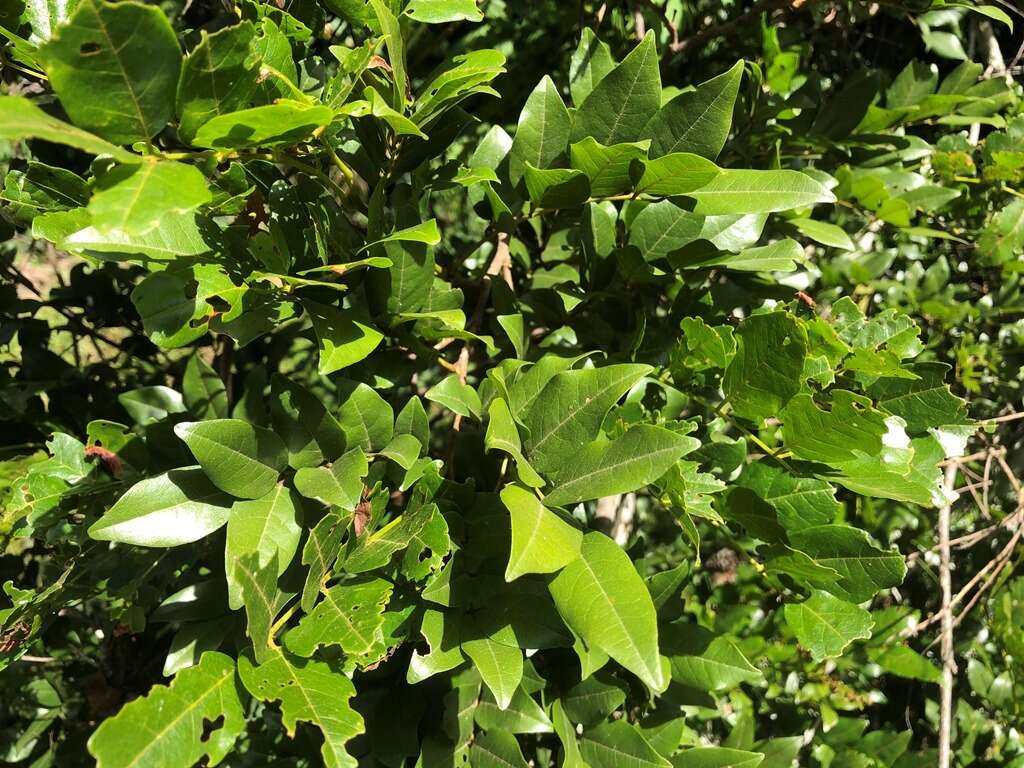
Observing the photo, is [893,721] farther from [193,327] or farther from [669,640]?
[193,327]

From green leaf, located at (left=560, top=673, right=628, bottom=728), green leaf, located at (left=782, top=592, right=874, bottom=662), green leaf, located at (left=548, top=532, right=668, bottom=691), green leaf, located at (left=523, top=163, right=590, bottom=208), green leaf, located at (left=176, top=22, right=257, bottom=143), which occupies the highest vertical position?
green leaf, located at (left=176, top=22, right=257, bottom=143)

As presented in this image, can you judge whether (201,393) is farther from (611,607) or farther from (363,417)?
(611,607)

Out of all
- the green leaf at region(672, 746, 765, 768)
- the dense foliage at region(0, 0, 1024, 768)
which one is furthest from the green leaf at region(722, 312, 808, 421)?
the green leaf at region(672, 746, 765, 768)

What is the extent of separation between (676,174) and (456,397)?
12.8 inches

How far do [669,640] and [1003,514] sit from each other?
112 centimetres

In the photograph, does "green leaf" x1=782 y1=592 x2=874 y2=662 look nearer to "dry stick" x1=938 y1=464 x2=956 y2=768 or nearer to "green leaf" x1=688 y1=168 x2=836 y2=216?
"green leaf" x1=688 y1=168 x2=836 y2=216

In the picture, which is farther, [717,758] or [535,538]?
[717,758]

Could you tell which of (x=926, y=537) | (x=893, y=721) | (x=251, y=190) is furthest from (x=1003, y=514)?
(x=251, y=190)

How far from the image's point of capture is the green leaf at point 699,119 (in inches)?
31.0

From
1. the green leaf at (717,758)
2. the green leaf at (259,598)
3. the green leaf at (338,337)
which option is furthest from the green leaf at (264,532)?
the green leaf at (717,758)

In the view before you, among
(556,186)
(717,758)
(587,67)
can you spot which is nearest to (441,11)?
(556,186)

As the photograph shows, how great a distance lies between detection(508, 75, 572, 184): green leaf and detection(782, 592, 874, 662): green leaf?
60 centimetres

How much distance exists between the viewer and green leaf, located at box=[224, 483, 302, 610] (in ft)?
2.30

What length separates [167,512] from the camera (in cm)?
77
